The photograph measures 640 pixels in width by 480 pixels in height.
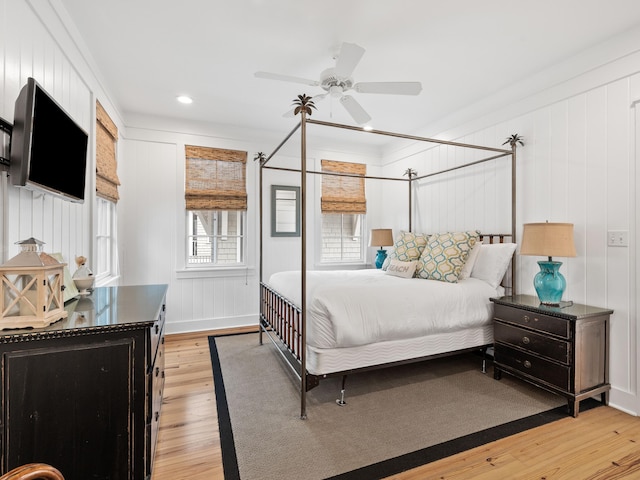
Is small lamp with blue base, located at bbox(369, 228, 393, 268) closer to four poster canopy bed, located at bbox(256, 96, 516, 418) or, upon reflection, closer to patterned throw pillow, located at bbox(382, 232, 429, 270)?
patterned throw pillow, located at bbox(382, 232, 429, 270)

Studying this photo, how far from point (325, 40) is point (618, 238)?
2598 mm

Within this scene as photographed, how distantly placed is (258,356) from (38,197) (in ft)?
7.53

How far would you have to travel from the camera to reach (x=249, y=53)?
2.62m

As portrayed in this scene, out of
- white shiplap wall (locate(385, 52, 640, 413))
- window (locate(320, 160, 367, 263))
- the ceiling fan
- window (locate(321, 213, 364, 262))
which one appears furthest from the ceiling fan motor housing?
window (locate(321, 213, 364, 262))

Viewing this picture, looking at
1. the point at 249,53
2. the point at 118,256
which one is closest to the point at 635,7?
the point at 249,53

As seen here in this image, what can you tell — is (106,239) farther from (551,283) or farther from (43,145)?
(551,283)

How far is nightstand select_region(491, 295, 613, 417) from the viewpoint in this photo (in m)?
2.26

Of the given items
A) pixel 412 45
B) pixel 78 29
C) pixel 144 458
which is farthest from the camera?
pixel 412 45

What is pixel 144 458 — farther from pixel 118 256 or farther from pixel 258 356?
pixel 118 256

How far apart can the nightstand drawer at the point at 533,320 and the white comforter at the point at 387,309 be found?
15cm

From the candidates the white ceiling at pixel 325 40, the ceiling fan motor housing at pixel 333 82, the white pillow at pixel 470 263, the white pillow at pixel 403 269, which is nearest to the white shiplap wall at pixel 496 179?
the white ceiling at pixel 325 40

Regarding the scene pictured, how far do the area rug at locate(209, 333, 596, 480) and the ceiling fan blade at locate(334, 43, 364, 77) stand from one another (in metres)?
2.44

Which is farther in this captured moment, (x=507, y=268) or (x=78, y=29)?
(x=507, y=268)

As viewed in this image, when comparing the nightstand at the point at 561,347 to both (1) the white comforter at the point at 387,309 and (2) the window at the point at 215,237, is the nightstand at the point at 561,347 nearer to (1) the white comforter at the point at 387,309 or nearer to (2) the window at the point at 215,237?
(1) the white comforter at the point at 387,309
